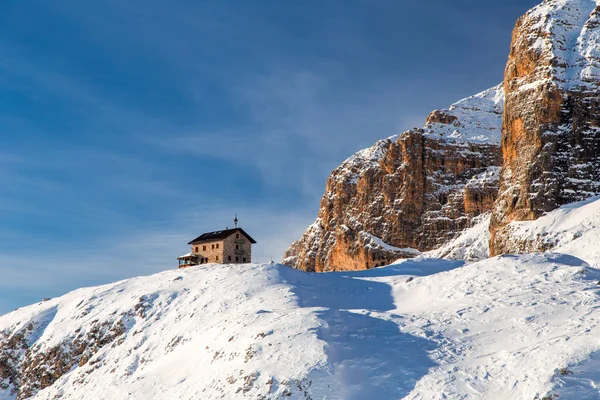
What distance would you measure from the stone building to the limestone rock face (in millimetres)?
38900

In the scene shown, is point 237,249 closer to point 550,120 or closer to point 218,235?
point 218,235

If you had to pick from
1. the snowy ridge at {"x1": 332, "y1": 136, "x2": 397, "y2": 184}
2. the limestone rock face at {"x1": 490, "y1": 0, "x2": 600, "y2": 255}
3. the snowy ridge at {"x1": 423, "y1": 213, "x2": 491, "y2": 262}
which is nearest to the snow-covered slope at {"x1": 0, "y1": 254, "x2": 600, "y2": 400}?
the limestone rock face at {"x1": 490, "y1": 0, "x2": 600, "y2": 255}

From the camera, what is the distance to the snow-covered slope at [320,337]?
3281 centimetres

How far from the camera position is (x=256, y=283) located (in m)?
55.6

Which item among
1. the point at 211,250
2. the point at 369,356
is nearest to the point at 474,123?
the point at 211,250

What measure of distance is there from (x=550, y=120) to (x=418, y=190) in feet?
212

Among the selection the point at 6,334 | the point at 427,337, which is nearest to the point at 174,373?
the point at 427,337

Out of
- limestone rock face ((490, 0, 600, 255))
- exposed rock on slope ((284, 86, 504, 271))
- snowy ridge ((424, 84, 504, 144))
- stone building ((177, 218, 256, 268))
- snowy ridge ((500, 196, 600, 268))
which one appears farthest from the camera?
snowy ridge ((424, 84, 504, 144))

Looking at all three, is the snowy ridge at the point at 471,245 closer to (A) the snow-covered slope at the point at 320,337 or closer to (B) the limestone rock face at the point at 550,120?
(B) the limestone rock face at the point at 550,120

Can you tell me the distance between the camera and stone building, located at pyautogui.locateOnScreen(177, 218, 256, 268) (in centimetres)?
8912

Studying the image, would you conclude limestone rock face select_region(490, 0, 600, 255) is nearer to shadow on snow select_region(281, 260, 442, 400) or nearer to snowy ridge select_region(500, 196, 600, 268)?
snowy ridge select_region(500, 196, 600, 268)

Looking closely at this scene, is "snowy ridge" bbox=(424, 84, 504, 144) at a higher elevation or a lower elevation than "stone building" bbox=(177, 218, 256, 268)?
higher

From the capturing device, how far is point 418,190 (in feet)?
545

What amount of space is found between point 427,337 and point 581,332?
8147 mm
